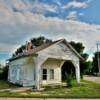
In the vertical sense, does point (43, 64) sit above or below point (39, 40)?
below

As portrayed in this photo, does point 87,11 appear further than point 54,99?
Yes

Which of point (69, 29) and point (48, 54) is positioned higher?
point (69, 29)

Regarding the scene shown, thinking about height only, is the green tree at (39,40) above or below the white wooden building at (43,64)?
above

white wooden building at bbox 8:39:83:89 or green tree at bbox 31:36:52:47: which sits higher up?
green tree at bbox 31:36:52:47

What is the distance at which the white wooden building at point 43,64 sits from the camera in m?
23.2

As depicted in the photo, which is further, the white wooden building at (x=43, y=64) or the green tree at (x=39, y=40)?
the green tree at (x=39, y=40)

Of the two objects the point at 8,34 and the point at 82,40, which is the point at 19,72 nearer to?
the point at 8,34

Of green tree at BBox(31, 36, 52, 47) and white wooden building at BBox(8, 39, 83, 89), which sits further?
green tree at BBox(31, 36, 52, 47)

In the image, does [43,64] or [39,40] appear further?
[39,40]

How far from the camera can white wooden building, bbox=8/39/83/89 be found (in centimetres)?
2325

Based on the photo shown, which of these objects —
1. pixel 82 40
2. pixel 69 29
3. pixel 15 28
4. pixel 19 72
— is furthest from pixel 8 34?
Result: pixel 82 40

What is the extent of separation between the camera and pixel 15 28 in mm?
29000

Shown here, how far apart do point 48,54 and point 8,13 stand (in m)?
6.20

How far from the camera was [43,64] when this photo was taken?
27.3 m
